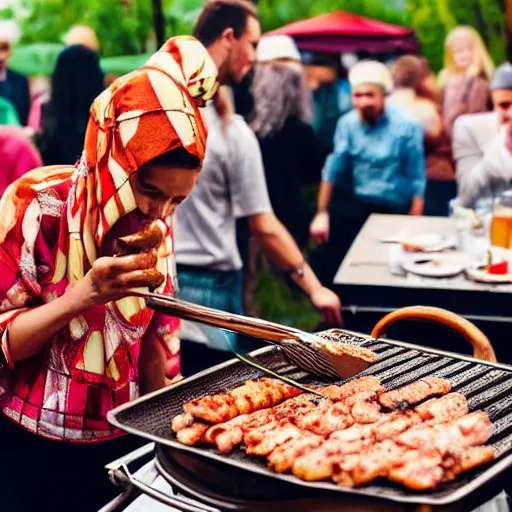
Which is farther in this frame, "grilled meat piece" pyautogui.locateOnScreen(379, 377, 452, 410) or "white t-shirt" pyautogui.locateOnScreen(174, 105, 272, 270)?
"white t-shirt" pyautogui.locateOnScreen(174, 105, 272, 270)

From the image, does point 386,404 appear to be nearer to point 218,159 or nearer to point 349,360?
point 349,360

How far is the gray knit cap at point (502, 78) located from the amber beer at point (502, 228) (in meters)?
1.33

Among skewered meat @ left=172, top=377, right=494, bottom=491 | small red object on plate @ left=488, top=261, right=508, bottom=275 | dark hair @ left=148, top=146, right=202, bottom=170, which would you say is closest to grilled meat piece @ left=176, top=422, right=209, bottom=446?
skewered meat @ left=172, top=377, right=494, bottom=491

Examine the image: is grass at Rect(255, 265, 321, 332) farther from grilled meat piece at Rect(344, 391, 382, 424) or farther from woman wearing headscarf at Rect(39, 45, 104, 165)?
grilled meat piece at Rect(344, 391, 382, 424)

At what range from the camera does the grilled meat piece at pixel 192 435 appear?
1.84 metres

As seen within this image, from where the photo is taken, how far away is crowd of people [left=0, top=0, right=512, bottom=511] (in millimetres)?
1936

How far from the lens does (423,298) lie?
3703 mm

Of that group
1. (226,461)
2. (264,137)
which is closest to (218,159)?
(264,137)

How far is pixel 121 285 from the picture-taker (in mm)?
1861

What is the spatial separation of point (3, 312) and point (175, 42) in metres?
0.75

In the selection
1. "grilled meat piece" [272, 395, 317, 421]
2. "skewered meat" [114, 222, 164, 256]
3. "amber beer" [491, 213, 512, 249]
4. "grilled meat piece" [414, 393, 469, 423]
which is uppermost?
"skewered meat" [114, 222, 164, 256]

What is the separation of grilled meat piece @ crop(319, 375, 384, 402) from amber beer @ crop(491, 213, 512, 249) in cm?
210

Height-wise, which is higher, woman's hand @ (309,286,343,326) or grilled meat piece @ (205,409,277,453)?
grilled meat piece @ (205,409,277,453)

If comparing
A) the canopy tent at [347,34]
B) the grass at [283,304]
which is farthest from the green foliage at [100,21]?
the grass at [283,304]
